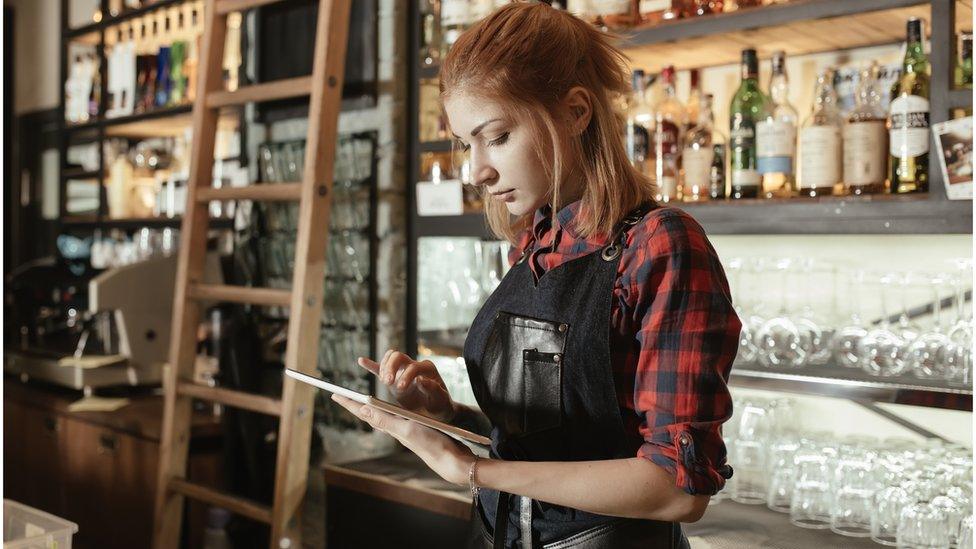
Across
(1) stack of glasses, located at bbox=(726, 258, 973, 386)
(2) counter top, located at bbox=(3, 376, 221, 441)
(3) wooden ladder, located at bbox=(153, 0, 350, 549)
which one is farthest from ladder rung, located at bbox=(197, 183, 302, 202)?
(1) stack of glasses, located at bbox=(726, 258, 973, 386)

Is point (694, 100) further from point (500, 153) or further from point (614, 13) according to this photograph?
point (500, 153)

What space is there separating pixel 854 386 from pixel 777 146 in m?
0.59

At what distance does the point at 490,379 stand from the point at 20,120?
4864 millimetres

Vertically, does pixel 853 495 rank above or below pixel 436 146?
below

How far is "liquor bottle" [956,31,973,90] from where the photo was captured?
2023 millimetres

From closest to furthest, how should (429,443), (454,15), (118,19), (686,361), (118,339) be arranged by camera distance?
(686,361)
(429,443)
(454,15)
(118,339)
(118,19)

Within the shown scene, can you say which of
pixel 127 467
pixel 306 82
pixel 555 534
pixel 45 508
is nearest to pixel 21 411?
pixel 45 508

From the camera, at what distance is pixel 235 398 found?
2.92m

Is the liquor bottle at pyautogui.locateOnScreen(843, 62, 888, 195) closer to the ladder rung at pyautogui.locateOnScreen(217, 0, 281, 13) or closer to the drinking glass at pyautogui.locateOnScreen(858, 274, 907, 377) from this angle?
the drinking glass at pyautogui.locateOnScreen(858, 274, 907, 377)

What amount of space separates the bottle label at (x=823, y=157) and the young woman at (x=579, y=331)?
0.86 meters

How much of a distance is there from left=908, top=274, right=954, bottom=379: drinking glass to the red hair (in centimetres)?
93

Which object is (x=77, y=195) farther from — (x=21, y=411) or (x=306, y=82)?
(x=306, y=82)

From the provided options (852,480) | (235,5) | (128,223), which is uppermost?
(235,5)

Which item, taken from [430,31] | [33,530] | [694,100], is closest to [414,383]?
[33,530]
